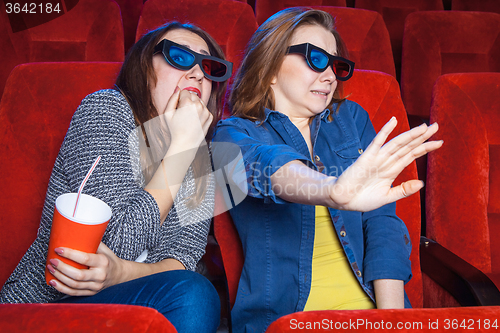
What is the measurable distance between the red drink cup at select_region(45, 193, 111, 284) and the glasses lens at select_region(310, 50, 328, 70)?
47 cm

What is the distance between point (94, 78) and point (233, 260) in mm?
466

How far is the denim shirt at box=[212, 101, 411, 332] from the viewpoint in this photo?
2.22ft

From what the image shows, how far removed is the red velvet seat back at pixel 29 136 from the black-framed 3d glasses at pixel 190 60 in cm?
18

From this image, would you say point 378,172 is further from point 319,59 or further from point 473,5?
point 473,5

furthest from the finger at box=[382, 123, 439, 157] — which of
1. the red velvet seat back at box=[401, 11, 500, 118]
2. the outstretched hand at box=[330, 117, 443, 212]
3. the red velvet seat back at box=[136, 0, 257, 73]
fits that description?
the red velvet seat back at box=[401, 11, 500, 118]

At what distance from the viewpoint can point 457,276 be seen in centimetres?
69

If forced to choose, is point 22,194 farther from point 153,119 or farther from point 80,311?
point 80,311

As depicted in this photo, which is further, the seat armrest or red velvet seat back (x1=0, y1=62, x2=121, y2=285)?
red velvet seat back (x1=0, y1=62, x2=121, y2=285)

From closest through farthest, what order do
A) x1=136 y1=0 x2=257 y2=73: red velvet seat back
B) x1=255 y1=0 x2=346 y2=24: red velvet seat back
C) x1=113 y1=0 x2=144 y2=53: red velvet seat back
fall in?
x1=136 y1=0 x2=257 y2=73: red velvet seat back, x1=255 y1=0 x2=346 y2=24: red velvet seat back, x1=113 y1=0 x2=144 y2=53: red velvet seat back

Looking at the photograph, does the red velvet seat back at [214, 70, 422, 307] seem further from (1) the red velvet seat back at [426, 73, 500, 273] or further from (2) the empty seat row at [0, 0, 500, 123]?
(2) the empty seat row at [0, 0, 500, 123]

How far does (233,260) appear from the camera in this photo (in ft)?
2.51

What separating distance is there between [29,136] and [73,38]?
529mm

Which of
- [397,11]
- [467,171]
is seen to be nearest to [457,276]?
[467,171]

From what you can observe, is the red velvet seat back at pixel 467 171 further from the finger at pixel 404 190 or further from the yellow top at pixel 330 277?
the finger at pixel 404 190
